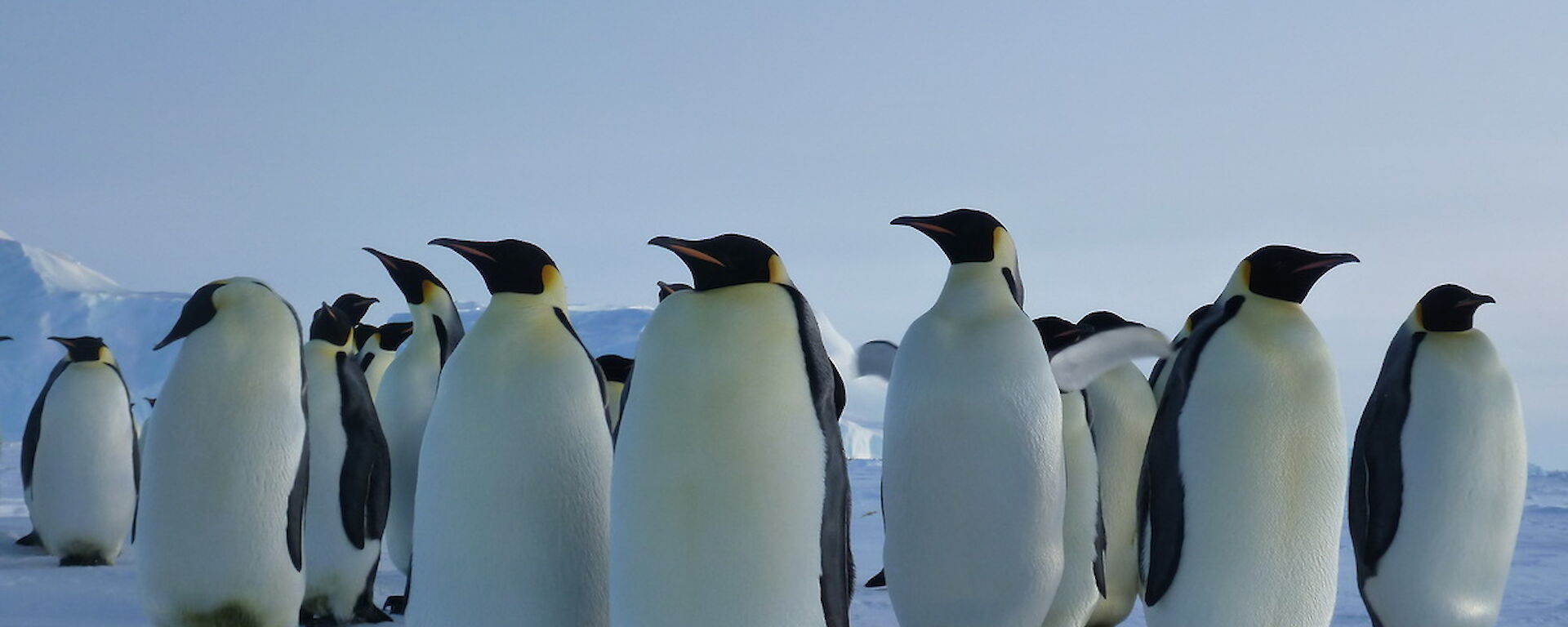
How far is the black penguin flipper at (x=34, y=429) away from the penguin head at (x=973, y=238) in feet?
17.3

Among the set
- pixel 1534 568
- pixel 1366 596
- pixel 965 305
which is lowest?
pixel 1534 568

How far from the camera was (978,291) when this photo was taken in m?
4.12

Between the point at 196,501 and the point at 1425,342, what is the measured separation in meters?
4.26

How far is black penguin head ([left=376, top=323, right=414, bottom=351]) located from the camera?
23.3 feet

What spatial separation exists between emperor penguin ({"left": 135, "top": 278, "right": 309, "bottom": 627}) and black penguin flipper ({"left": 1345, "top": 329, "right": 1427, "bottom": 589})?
3.73 metres

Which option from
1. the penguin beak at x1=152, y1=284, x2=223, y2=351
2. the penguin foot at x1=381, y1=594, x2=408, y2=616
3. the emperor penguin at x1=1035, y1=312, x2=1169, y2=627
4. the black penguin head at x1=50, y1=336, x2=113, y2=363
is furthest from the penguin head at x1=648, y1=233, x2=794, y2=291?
the black penguin head at x1=50, y1=336, x2=113, y2=363

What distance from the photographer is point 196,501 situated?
13.5ft

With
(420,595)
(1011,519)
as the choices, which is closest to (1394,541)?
(1011,519)

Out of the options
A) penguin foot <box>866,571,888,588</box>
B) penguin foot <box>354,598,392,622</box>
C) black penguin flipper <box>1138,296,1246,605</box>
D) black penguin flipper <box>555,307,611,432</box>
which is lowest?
penguin foot <box>866,571,888,588</box>

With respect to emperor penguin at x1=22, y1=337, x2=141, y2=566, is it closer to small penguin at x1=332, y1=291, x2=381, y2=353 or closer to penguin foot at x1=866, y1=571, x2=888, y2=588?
small penguin at x1=332, y1=291, x2=381, y2=353

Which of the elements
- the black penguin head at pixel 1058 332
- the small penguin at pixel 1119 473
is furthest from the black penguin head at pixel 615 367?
the small penguin at pixel 1119 473

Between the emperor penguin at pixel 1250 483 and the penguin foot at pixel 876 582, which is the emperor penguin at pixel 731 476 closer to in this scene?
the emperor penguin at pixel 1250 483

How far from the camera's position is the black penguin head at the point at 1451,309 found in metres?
4.95

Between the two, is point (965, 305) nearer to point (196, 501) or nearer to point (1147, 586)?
point (1147, 586)
